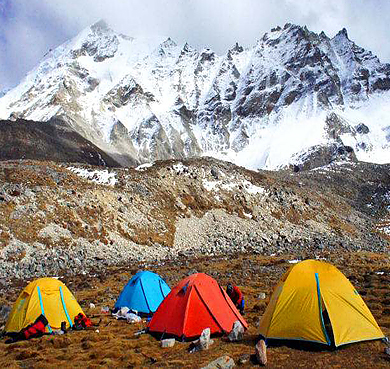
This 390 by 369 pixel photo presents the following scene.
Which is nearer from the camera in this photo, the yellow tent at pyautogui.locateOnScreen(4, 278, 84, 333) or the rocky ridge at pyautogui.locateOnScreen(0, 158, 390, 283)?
the yellow tent at pyautogui.locateOnScreen(4, 278, 84, 333)

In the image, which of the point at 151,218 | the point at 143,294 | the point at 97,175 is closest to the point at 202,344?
the point at 143,294

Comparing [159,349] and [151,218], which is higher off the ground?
[151,218]

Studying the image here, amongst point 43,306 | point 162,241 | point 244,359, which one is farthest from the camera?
point 162,241

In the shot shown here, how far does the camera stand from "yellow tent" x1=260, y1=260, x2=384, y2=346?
12.4 meters

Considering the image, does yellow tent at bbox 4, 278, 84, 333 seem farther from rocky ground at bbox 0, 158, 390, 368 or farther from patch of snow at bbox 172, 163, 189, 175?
patch of snow at bbox 172, 163, 189, 175

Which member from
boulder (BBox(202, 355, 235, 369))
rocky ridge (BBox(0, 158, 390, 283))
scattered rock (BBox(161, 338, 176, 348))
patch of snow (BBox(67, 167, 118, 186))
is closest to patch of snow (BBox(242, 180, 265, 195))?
rocky ridge (BBox(0, 158, 390, 283))

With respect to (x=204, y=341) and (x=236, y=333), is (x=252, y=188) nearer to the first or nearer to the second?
(x=236, y=333)

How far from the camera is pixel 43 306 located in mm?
17078

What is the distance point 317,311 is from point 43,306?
463 inches

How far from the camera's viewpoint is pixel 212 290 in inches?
634

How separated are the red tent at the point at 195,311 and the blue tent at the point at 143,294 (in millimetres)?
4376

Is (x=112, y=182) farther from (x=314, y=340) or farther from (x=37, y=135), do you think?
(x=37, y=135)

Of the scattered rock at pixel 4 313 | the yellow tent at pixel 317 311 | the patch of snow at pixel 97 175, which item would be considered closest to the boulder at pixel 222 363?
the yellow tent at pixel 317 311

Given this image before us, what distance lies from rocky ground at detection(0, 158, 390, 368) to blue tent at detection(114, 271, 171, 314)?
6.19 ft
